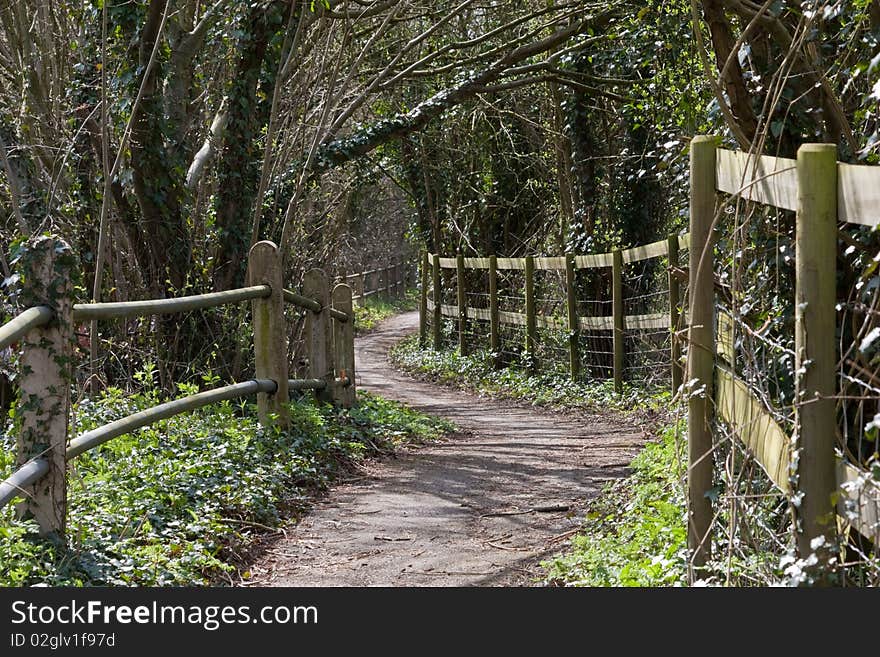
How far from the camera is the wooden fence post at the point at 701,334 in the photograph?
376 centimetres

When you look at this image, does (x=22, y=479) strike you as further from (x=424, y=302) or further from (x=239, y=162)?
(x=424, y=302)

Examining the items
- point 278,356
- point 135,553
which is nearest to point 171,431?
point 278,356

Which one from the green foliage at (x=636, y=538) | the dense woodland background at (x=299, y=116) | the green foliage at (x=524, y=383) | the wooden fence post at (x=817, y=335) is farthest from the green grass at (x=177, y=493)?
the green foliage at (x=524, y=383)

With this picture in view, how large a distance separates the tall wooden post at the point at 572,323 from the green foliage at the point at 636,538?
677cm

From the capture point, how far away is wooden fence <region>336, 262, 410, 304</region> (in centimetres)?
3033

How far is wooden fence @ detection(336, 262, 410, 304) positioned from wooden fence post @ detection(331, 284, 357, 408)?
1893 cm

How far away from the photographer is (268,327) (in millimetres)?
7066

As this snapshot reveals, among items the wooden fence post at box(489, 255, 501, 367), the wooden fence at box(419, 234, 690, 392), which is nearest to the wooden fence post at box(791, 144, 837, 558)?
the wooden fence at box(419, 234, 690, 392)

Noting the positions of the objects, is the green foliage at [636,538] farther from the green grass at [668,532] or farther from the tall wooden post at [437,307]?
the tall wooden post at [437,307]

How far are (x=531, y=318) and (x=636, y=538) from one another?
371 inches

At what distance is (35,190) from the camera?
8273mm

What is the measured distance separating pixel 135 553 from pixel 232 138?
18.7 ft

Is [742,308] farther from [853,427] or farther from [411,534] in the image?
[411,534]

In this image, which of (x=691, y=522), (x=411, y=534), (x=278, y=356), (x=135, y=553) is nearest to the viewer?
(x=691, y=522)
